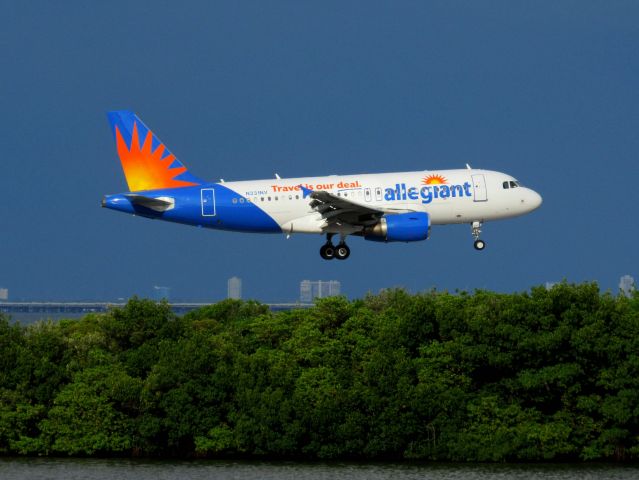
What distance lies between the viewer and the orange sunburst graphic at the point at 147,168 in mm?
100938

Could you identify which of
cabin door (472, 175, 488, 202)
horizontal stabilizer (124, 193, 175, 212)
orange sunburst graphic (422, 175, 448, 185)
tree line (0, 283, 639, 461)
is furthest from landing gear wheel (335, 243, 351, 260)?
tree line (0, 283, 639, 461)

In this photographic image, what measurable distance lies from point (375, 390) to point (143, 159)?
29.8 m

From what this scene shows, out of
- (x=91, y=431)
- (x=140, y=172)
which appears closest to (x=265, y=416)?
(x=91, y=431)

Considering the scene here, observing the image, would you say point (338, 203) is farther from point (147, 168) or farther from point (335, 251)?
point (147, 168)

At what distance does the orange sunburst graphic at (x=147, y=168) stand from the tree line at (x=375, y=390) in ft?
83.4

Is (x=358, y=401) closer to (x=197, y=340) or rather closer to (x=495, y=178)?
(x=197, y=340)

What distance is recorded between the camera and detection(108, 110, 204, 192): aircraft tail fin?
101 m

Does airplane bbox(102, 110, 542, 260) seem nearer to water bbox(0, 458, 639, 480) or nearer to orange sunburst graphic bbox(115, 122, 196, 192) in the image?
orange sunburst graphic bbox(115, 122, 196, 192)

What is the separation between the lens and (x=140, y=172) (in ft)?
334

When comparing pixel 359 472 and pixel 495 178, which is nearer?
pixel 495 178

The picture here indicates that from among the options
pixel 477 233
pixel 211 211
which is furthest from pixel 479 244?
pixel 211 211

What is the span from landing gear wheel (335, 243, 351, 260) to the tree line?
2406 centimetres

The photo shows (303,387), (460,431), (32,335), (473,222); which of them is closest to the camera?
(473,222)

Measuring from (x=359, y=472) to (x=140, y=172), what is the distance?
1062 inches
